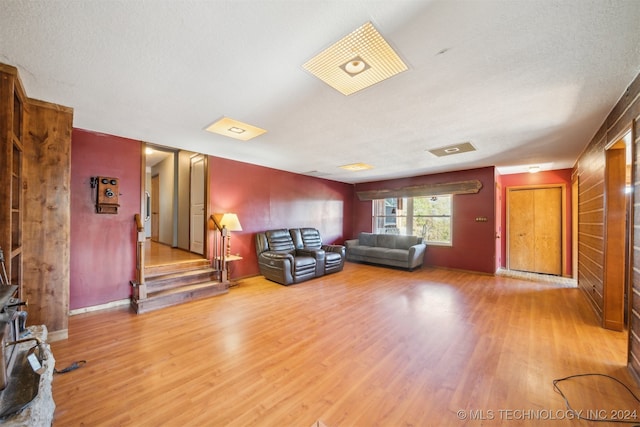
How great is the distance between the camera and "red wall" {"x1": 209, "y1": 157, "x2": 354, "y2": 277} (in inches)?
183

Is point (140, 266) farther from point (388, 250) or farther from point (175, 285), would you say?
point (388, 250)

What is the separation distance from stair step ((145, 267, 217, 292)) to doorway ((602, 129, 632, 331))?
531cm

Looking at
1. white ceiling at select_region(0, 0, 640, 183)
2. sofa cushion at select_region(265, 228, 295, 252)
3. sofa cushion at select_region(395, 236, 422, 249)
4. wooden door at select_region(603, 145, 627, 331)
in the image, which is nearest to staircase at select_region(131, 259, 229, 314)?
sofa cushion at select_region(265, 228, 295, 252)

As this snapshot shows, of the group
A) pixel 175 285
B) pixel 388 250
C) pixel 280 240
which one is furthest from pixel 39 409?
pixel 388 250

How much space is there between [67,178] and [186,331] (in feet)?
6.68

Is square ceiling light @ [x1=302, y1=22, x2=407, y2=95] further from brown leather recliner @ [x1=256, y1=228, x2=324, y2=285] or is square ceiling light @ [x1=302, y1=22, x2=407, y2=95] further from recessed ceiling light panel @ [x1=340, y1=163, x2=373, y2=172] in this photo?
brown leather recliner @ [x1=256, y1=228, x2=324, y2=285]

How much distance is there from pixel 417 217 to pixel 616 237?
→ 391 cm

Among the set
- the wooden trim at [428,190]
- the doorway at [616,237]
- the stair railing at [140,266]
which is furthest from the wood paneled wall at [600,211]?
the stair railing at [140,266]

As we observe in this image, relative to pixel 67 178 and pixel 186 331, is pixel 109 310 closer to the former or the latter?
pixel 186 331

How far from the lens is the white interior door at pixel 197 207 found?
15.9 feet

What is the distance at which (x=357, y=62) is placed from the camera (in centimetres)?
172

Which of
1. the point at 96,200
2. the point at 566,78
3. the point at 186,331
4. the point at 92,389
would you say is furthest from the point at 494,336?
the point at 96,200

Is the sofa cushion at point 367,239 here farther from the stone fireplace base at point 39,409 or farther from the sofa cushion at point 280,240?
the stone fireplace base at point 39,409

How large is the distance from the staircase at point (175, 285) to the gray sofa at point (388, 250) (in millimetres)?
3613
